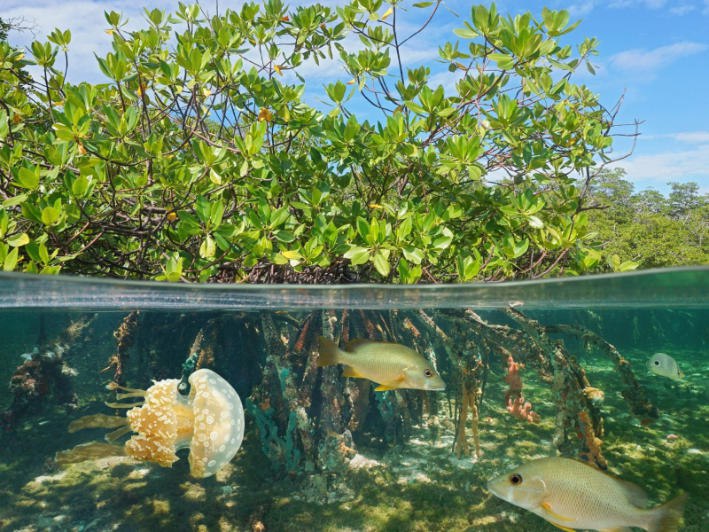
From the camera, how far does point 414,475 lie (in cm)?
330

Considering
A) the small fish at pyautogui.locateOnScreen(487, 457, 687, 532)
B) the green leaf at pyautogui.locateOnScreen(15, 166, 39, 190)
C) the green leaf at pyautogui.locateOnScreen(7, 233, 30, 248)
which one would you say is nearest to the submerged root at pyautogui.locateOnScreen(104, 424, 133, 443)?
the green leaf at pyautogui.locateOnScreen(7, 233, 30, 248)

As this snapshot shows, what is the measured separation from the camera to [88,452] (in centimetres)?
327

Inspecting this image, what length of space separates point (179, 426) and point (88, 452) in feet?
1.88

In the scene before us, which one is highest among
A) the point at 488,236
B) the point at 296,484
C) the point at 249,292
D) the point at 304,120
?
the point at 304,120

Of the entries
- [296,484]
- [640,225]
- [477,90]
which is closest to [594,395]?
[296,484]

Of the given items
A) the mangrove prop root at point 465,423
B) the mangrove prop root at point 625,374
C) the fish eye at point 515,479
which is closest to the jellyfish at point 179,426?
the mangrove prop root at point 465,423

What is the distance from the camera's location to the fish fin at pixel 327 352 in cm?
307

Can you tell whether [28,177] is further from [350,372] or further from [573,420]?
[573,420]

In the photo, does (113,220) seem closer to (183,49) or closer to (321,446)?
(183,49)

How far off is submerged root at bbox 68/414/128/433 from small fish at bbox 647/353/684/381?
10.8 ft

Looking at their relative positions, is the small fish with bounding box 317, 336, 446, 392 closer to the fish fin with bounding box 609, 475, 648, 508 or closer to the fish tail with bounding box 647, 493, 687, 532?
the fish fin with bounding box 609, 475, 648, 508

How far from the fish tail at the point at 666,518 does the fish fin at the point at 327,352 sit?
5.28 feet

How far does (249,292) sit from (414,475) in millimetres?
1518

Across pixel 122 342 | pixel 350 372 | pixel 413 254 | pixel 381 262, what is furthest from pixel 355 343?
pixel 122 342
